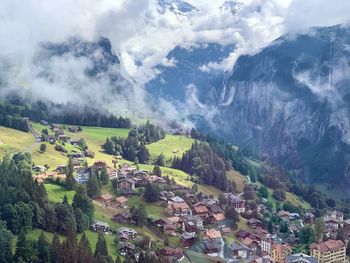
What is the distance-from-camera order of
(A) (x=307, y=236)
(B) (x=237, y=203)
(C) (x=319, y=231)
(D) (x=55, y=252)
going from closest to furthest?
(D) (x=55, y=252)
(A) (x=307, y=236)
(C) (x=319, y=231)
(B) (x=237, y=203)

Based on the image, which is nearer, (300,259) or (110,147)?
(300,259)

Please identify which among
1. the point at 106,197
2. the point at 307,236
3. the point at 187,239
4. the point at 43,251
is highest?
the point at 106,197

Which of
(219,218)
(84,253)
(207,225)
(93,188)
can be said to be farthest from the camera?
(219,218)

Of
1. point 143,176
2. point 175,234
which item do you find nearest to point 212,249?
point 175,234

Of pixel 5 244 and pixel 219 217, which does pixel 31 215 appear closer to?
pixel 5 244

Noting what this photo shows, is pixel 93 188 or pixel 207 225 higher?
pixel 93 188

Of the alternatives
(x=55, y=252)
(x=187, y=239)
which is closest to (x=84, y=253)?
(x=55, y=252)

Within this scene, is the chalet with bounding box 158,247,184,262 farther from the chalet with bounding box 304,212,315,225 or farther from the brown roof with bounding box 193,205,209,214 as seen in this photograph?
the chalet with bounding box 304,212,315,225

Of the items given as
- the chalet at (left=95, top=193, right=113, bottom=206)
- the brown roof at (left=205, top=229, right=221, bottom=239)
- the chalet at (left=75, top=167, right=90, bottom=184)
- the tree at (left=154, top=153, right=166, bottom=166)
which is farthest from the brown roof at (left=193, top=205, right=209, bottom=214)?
the tree at (left=154, top=153, right=166, bottom=166)
